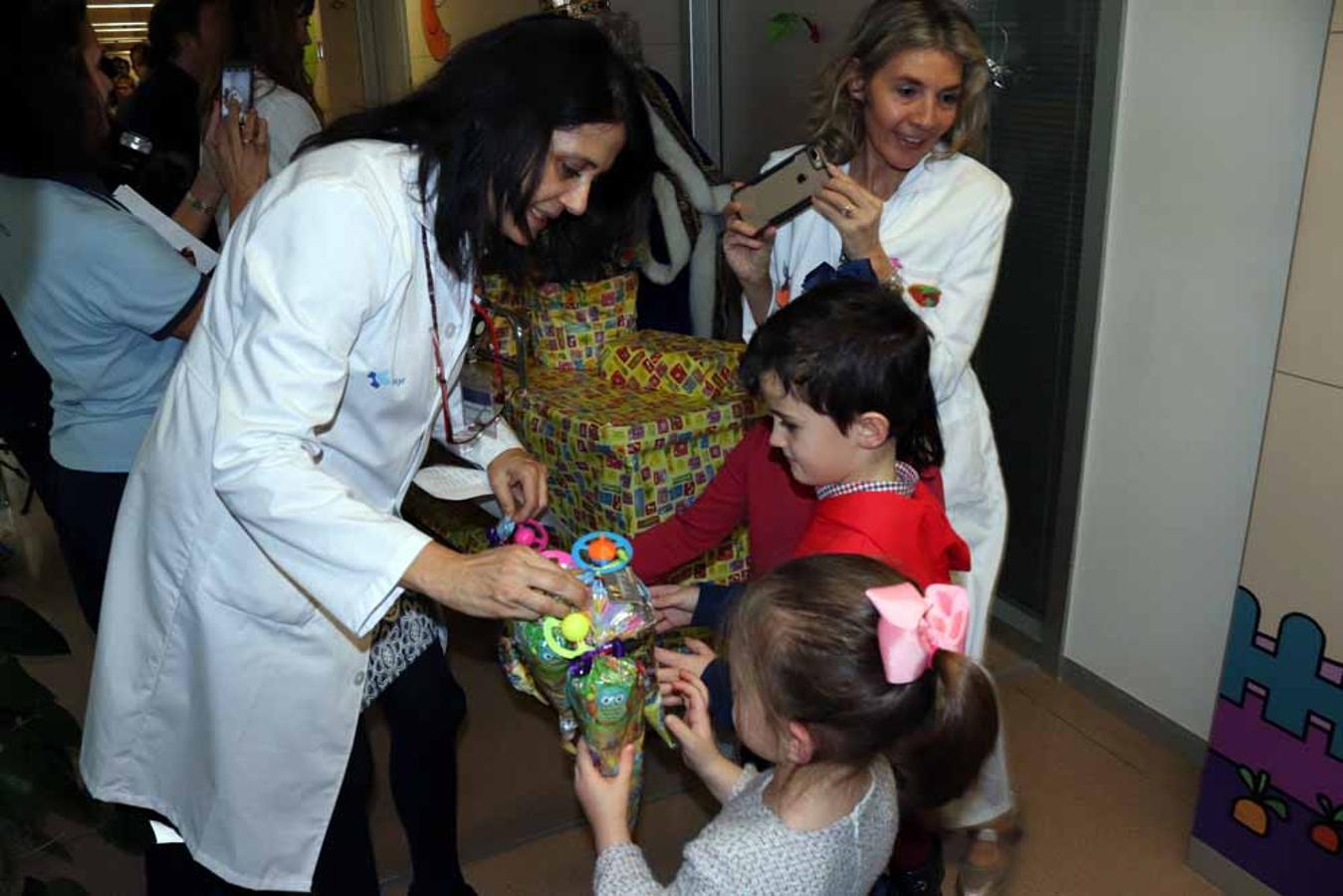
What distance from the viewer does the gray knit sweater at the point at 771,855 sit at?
111 centimetres

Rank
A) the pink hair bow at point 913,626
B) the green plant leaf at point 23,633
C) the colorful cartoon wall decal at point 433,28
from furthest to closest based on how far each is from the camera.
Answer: the colorful cartoon wall decal at point 433,28
the green plant leaf at point 23,633
the pink hair bow at point 913,626

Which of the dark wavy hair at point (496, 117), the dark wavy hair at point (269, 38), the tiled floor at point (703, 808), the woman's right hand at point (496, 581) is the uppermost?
the dark wavy hair at point (269, 38)

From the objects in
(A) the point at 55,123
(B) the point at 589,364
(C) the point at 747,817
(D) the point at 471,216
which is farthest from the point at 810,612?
(B) the point at 589,364

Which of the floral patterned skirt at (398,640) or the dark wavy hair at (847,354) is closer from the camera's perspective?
the dark wavy hair at (847,354)

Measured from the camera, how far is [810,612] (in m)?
1.12

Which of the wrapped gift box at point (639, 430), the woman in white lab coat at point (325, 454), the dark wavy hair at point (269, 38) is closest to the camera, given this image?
the woman in white lab coat at point (325, 454)

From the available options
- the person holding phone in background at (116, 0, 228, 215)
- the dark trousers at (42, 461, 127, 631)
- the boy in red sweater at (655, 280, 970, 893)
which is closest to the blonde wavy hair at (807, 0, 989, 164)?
the boy in red sweater at (655, 280, 970, 893)

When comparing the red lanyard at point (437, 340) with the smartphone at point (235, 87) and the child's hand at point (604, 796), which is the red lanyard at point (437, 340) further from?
the smartphone at point (235, 87)

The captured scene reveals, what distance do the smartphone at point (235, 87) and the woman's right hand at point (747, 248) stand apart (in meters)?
1.01

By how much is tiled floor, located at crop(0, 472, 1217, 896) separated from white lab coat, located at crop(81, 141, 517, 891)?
2.40 ft

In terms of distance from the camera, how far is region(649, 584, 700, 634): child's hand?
1559 millimetres

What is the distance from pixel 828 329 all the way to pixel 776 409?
0.12 meters

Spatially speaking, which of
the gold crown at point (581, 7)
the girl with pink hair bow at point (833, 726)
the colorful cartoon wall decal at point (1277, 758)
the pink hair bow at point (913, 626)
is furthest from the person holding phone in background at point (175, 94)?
the colorful cartoon wall decal at point (1277, 758)

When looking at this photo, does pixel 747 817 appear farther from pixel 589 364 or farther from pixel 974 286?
pixel 589 364
